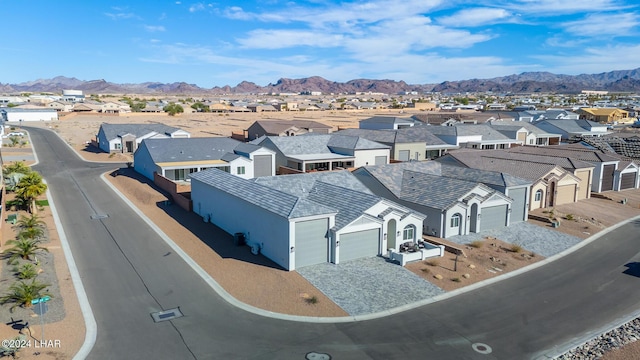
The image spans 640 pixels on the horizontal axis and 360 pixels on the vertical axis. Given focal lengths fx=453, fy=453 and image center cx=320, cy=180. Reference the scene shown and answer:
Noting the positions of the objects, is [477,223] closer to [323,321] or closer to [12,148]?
[323,321]

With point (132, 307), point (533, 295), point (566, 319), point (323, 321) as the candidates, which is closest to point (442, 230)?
point (533, 295)

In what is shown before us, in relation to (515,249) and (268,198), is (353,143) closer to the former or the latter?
(515,249)

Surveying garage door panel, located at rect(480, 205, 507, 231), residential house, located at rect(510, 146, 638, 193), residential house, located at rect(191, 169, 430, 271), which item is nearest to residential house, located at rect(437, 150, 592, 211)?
garage door panel, located at rect(480, 205, 507, 231)

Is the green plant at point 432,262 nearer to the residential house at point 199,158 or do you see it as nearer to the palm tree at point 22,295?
the palm tree at point 22,295

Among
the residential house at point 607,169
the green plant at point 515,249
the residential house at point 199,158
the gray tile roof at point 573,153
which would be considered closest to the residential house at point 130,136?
the residential house at point 199,158

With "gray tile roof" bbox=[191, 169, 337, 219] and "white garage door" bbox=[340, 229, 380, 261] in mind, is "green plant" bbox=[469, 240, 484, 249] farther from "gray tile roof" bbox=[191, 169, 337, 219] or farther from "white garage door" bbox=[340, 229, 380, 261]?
"gray tile roof" bbox=[191, 169, 337, 219]

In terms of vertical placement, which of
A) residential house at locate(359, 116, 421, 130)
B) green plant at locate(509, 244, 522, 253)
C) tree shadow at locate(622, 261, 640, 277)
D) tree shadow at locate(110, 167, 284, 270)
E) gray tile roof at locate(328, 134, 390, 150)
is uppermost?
residential house at locate(359, 116, 421, 130)
